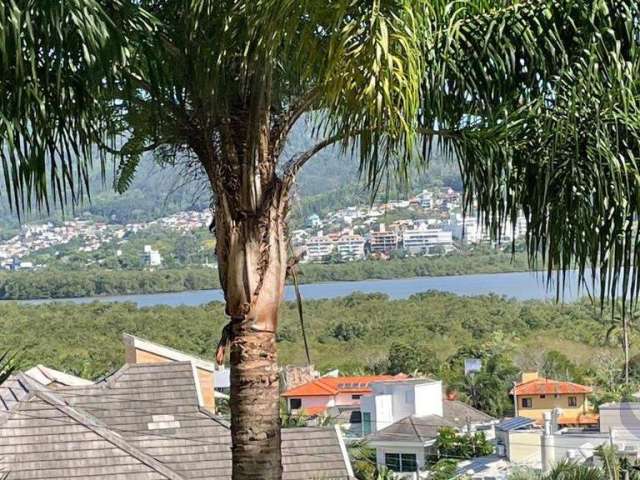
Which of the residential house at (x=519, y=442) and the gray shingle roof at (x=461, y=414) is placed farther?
the gray shingle roof at (x=461, y=414)

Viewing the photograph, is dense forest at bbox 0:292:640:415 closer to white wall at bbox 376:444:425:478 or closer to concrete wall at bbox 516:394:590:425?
concrete wall at bbox 516:394:590:425

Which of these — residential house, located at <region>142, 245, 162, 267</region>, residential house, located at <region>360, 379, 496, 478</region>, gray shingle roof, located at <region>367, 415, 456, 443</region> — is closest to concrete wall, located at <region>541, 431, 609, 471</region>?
residential house, located at <region>360, 379, 496, 478</region>

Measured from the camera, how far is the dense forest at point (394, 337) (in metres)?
44.7

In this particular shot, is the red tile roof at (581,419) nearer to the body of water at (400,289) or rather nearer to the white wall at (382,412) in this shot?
the white wall at (382,412)

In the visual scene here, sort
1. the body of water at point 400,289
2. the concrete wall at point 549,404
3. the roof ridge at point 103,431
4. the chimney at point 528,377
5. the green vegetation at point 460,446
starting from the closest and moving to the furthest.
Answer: the roof ridge at point 103,431 → the green vegetation at point 460,446 → the concrete wall at point 549,404 → the chimney at point 528,377 → the body of water at point 400,289

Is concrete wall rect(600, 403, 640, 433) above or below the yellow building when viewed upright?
above

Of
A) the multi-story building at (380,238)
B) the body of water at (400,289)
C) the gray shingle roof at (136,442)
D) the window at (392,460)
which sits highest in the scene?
the multi-story building at (380,238)

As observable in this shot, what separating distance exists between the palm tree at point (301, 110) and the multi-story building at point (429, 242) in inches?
2144

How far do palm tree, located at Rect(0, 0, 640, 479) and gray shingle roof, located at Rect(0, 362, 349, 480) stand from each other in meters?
4.11

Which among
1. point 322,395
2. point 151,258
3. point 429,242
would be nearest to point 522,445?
point 322,395

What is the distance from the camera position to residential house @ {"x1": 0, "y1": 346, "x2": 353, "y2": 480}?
806 cm

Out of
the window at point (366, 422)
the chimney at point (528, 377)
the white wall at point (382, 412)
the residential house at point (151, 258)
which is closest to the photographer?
the window at point (366, 422)

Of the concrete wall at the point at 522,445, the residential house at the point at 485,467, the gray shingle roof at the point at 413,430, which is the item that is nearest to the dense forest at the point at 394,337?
the gray shingle roof at the point at 413,430

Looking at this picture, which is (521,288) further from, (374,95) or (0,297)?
(374,95)
